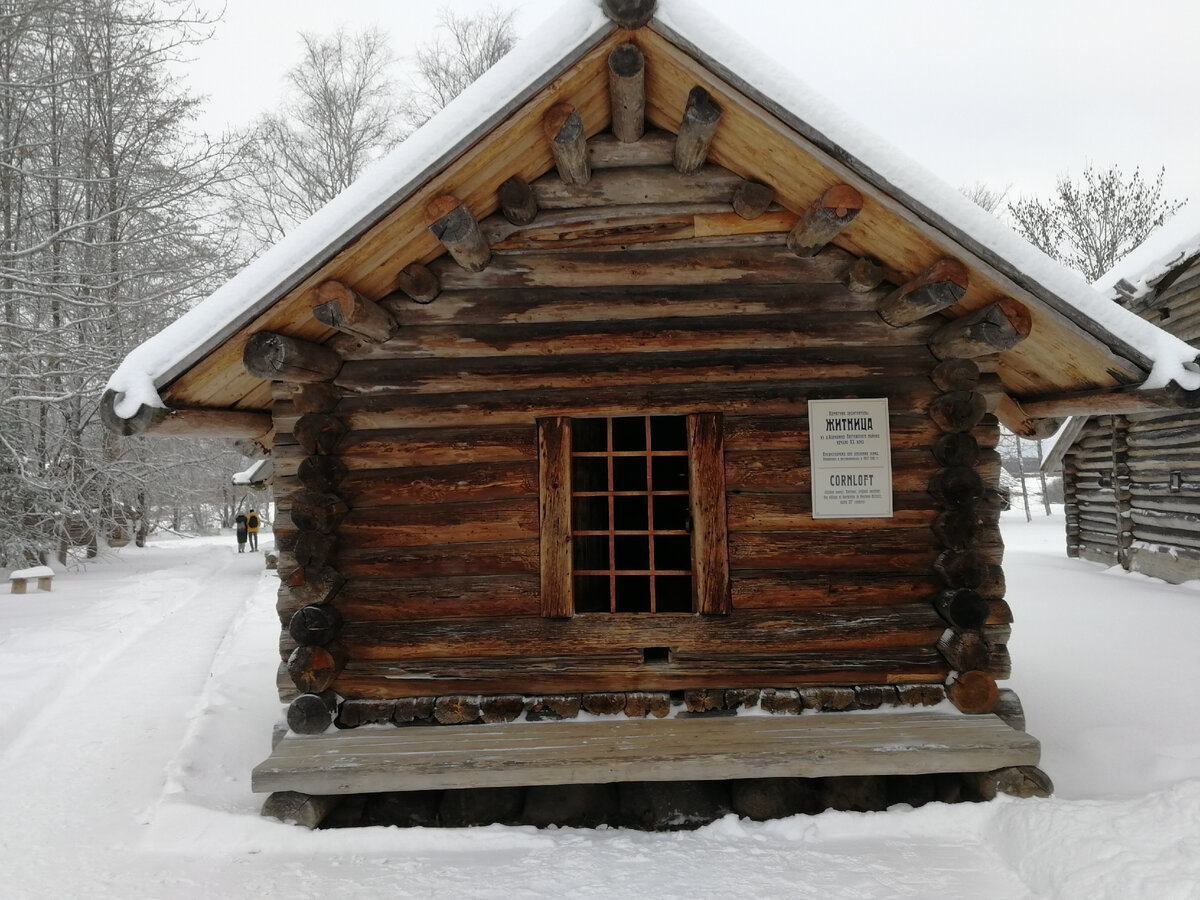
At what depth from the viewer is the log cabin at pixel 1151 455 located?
1166 centimetres

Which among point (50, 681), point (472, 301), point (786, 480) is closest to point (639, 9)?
point (472, 301)

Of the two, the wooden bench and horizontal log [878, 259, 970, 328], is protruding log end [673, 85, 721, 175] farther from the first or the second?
the wooden bench

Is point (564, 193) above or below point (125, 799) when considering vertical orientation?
above

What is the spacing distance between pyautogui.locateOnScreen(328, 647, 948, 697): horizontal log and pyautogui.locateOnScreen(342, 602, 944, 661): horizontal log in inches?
2.4

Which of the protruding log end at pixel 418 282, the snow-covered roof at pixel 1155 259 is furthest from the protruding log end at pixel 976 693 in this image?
the snow-covered roof at pixel 1155 259

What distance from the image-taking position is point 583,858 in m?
4.23

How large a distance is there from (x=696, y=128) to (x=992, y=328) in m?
2.13

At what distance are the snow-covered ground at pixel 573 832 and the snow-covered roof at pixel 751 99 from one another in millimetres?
2520

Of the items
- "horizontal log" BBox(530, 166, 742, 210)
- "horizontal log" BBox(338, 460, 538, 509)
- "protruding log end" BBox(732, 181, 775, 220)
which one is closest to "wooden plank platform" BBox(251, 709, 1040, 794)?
"horizontal log" BBox(338, 460, 538, 509)

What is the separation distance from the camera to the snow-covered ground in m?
3.83

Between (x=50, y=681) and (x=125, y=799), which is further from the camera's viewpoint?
(x=50, y=681)

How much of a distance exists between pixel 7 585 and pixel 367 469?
13252mm

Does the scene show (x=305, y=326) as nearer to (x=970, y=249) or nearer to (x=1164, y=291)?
(x=970, y=249)

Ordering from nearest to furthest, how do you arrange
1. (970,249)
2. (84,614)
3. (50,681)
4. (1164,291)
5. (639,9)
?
(639,9)
(970,249)
(50,681)
(84,614)
(1164,291)
